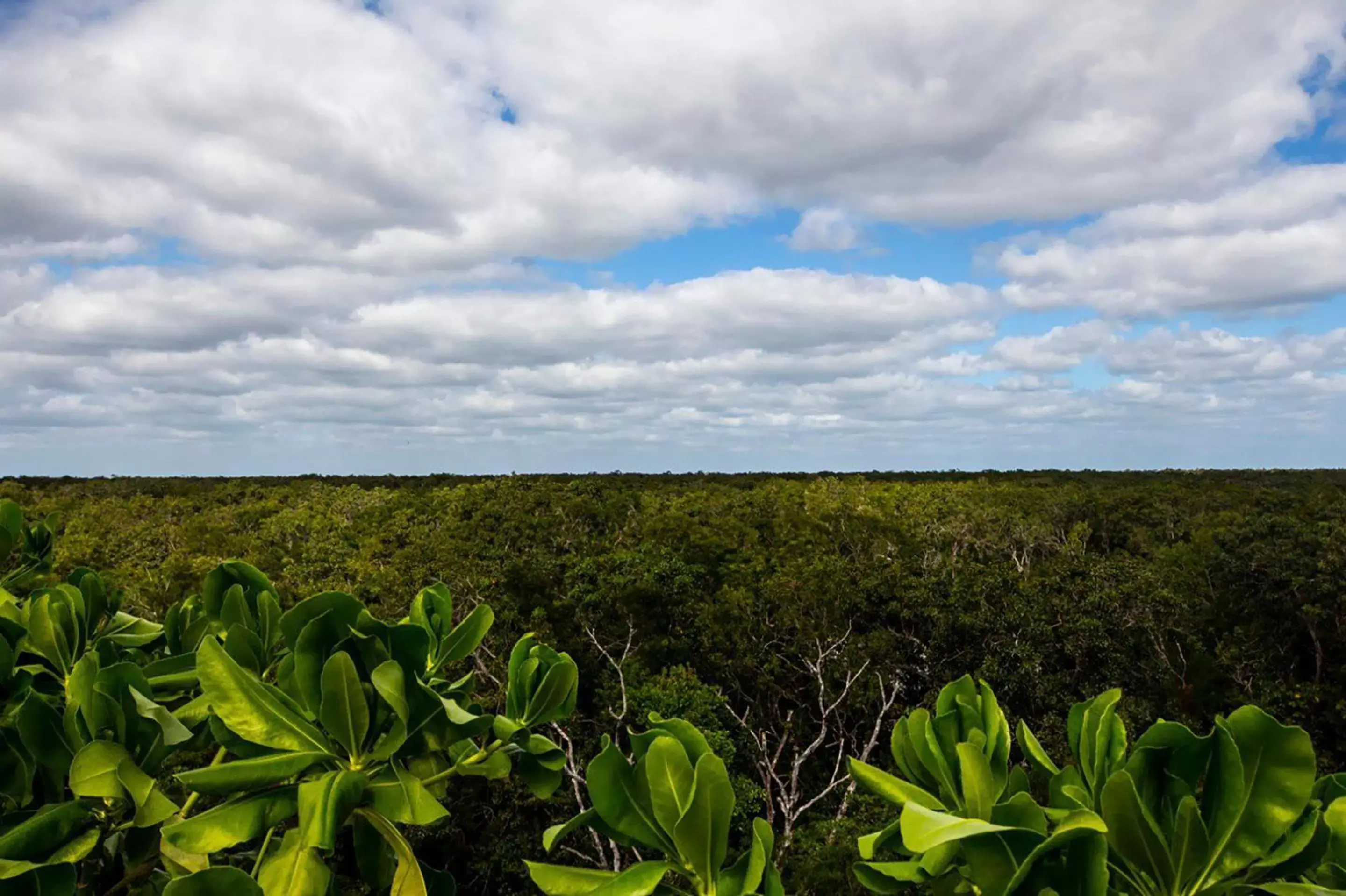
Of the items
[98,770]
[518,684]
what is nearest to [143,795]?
[98,770]

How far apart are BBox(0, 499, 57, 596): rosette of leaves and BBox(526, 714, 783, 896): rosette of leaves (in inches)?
106

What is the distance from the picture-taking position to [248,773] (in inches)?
68.6

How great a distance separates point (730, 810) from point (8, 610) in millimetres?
2398

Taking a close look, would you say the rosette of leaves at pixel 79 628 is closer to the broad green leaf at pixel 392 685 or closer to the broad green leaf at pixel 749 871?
the broad green leaf at pixel 392 685

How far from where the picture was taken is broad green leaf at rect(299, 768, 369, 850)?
5.46 feet

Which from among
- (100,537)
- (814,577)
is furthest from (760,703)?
(100,537)

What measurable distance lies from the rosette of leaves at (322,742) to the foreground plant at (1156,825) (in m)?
0.93

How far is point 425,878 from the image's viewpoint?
2289mm

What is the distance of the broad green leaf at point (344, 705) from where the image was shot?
1799mm

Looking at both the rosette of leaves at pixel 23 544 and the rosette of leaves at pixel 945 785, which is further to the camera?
the rosette of leaves at pixel 23 544

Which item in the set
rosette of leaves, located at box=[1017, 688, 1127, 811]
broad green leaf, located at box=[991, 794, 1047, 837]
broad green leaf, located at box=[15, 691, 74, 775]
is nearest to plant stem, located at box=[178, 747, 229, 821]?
broad green leaf, located at box=[15, 691, 74, 775]

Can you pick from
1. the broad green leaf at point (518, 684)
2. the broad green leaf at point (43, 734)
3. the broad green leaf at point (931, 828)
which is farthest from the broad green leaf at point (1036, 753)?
the broad green leaf at point (43, 734)

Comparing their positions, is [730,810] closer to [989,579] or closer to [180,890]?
[180,890]

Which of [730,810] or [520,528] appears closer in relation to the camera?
[730,810]
